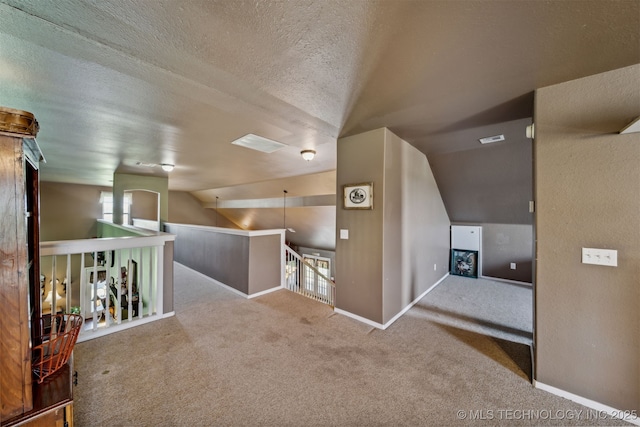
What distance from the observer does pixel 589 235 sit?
176 cm

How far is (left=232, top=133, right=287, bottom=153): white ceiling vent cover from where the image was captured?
338 cm

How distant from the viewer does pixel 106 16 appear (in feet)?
4.18

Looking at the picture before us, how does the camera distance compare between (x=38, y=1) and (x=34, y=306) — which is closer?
(x=38, y=1)

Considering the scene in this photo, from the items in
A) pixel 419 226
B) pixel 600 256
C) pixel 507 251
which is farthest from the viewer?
pixel 507 251

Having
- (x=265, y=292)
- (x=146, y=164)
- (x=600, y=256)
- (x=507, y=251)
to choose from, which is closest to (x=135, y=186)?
(x=146, y=164)

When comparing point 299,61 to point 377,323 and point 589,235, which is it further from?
point 377,323

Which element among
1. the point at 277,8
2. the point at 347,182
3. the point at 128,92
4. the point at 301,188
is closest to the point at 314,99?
the point at 277,8

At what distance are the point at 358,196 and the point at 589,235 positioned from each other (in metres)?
1.97

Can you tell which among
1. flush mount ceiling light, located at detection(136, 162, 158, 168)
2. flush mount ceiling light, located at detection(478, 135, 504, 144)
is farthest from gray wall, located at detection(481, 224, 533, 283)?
flush mount ceiling light, located at detection(136, 162, 158, 168)

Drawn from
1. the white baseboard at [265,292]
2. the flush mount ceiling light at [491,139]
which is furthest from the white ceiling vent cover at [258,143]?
the flush mount ceiling light at [491,139]

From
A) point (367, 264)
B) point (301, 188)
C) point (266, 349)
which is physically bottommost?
point (266, 349)

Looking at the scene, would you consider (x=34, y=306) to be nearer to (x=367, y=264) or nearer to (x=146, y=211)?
(x=367, y=264)

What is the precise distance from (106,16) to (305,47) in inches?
41.9

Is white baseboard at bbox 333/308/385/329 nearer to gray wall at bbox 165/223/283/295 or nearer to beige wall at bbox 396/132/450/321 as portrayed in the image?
beige wall at bbox 396/132/450/321
